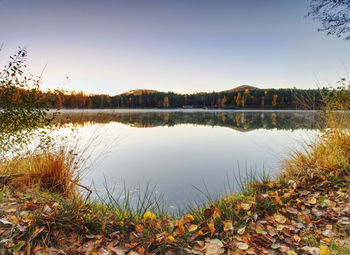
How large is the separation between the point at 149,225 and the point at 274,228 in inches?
56.0

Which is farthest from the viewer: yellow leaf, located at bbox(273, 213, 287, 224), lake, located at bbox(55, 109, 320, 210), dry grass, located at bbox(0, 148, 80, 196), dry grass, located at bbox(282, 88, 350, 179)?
lake, located at bbox(55, 109, 320, 210)

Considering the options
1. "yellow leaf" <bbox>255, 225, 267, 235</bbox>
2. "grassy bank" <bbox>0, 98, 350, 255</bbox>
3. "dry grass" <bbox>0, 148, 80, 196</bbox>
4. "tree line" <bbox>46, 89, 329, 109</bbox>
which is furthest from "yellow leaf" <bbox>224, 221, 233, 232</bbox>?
"tree line" <bbox>46, 89, 329, 109</bbox>

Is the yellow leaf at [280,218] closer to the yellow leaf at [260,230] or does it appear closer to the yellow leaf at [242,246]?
the yellow leaf at [260,230]

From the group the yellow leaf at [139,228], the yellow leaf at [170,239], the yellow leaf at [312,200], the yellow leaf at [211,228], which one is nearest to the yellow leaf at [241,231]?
the yellow leaf at [211,228]

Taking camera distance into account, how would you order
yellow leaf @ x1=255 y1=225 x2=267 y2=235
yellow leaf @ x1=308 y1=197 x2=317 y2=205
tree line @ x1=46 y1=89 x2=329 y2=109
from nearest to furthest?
1. yellow leaf @ x1=255 y1=225 x2=267 y2=235
2. yellow leaf @ x1=308 y1=197 x2=317 y2=205
3. tree line @ x1=46 y1=89 x2=329 y2=109

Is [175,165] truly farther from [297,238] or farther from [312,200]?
[297,238]

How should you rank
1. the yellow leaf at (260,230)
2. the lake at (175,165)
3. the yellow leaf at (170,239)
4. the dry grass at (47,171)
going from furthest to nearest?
the lake at (175,165) < the dry grass at (47,171) < the yellow leaf at (260,230) < the yellow leaf at (170,239)

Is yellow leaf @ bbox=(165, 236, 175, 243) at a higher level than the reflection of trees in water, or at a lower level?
lower

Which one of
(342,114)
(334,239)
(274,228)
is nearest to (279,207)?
(274,228)

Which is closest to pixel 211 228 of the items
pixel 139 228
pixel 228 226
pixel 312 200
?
pixel 228 226

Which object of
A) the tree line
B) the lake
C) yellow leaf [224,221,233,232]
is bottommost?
the lake

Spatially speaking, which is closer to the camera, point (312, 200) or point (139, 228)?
point (139, 228)

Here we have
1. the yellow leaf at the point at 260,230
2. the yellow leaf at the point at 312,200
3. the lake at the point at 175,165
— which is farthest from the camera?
the lake at the point at 175,165

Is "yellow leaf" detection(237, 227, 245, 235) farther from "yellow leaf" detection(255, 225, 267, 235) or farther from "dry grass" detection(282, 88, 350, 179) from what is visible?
"dry grass" detection(282, 88, 350, 179)
